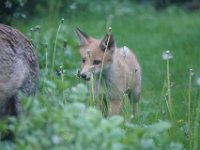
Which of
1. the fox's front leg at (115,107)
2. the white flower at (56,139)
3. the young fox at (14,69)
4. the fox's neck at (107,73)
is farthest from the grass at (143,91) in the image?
the fox's neck at (107,73)

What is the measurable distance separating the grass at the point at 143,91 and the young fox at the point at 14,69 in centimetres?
19

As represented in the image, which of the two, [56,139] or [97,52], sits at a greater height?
[97,52]

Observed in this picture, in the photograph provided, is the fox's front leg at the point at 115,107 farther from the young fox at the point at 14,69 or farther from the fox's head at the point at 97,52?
the young fox at the point at 14,69

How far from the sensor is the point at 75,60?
10.7 meters

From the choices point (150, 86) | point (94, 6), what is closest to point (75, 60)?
point (150, 86)

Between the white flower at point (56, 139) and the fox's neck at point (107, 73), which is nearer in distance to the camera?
the white flower at point (56, 139)

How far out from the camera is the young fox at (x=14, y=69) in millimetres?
5156

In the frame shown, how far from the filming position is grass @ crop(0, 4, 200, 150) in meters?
4.56

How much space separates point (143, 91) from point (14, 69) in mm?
5200

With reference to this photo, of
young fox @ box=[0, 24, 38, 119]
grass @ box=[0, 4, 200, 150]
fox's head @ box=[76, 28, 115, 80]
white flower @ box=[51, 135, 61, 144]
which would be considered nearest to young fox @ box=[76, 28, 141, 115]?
fox's head @ box=[76, 28, 115, 80]

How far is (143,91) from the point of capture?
33.6ft

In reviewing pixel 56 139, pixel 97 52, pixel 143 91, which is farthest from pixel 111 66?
pixel 56 139

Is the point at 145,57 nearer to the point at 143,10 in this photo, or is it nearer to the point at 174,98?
→ the point at 174,98

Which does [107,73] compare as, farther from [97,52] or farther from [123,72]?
[97,52]
